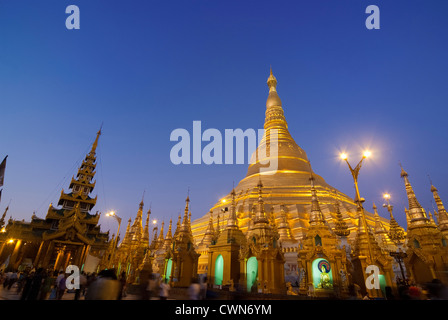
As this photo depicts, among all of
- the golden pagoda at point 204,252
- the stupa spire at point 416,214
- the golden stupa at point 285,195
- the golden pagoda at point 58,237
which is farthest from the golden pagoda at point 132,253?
the stupa spire at point 416,214

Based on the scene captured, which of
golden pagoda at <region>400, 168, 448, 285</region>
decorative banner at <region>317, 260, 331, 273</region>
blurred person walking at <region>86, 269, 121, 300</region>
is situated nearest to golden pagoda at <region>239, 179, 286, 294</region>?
decorative banner at <region>317, 260, 331, 273</region>

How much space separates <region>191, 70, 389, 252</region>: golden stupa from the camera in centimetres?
2980

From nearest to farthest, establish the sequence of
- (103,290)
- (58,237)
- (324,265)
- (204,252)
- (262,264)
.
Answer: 1. (103,290)
2. (324,265)
3. (262,264)
4. (58,237)
5. (204,252)

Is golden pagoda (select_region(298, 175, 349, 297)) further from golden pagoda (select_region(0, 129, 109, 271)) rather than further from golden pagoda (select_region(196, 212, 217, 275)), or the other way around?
golden pagoda (select_region(0, 129, 109, 271))

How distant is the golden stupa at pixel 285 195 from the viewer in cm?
2980

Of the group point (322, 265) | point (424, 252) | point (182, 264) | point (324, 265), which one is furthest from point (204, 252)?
point (424, 252)

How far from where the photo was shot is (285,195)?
3678cm

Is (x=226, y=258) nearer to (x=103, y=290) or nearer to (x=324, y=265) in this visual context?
(x=324, y=265)

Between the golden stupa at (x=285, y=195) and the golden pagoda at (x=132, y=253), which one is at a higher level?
the golden stupa at (x=285, y=195)

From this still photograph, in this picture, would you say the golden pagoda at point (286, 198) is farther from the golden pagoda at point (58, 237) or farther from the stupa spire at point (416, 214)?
the golden pagoda at point (58, 237)

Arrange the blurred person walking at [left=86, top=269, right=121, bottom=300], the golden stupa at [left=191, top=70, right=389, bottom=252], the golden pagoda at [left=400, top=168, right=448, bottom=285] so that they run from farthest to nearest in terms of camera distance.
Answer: the golden stupa at [left=191, top=70, right=389, bottom=252] < the golden pagoda at [left=400, top=168, right=448, bottom=285] < the blurred person walking at [left=86, top=269, right=121, bottom=300]

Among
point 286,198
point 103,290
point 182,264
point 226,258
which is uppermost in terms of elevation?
point 286,198
